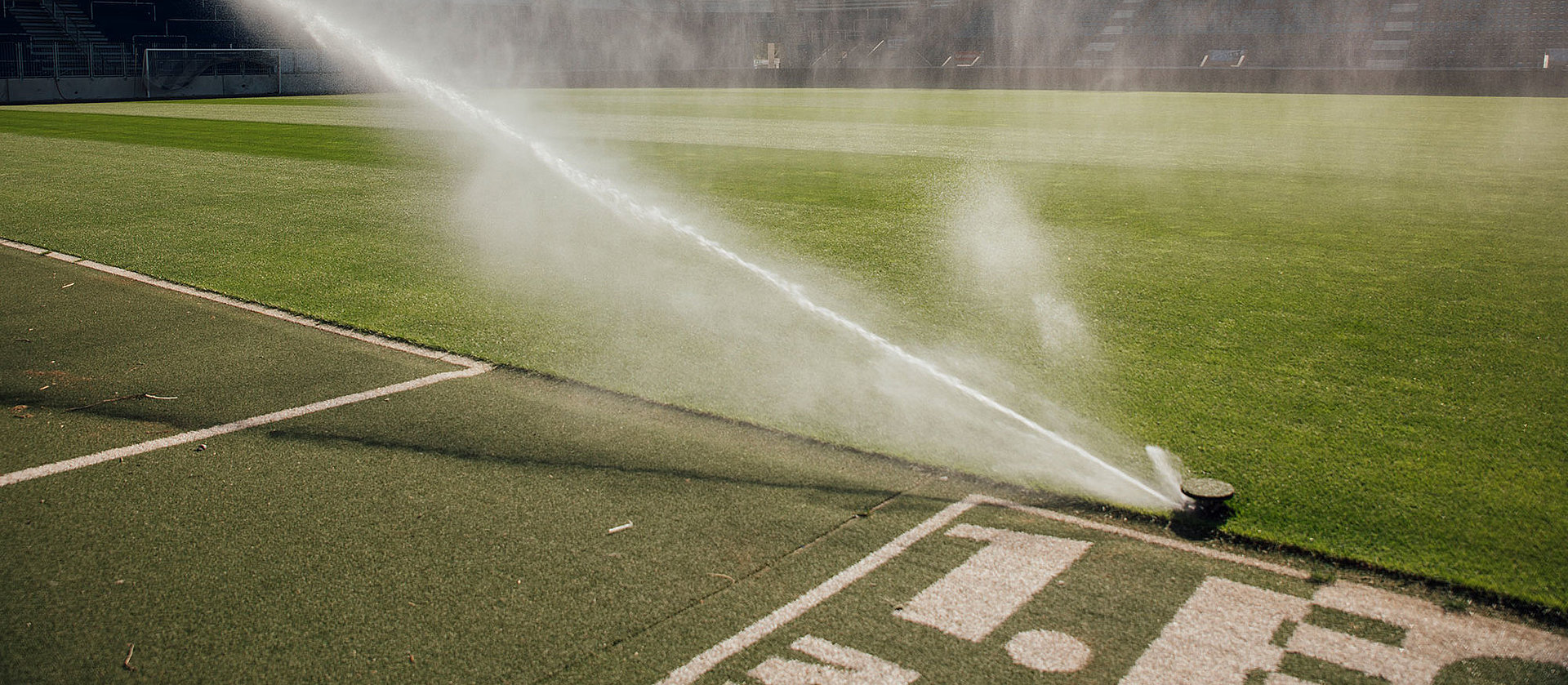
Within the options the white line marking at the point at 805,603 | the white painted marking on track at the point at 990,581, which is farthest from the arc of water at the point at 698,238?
the white line marking at the point at 805,603

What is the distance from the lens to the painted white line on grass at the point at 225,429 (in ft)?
11.7

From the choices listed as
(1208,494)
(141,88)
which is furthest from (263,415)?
(141,88)

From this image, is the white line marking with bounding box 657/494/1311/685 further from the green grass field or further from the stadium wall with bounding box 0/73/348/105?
the stadium wall with bounding box 0/73/348/105

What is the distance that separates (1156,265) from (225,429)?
545 cm

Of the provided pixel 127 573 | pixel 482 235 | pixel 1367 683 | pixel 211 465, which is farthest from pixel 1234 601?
pixel 482 235

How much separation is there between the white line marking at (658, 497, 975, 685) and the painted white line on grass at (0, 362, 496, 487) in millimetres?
2390

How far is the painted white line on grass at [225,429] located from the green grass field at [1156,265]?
367 millimetres

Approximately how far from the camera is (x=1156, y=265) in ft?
22.2

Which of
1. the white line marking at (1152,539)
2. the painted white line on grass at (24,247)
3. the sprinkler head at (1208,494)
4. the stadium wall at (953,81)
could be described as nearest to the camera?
the white line marking at (1152,539)

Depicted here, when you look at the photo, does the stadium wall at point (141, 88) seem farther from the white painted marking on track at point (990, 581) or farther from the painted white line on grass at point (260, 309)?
the white painted marking on track at point (990, 581)

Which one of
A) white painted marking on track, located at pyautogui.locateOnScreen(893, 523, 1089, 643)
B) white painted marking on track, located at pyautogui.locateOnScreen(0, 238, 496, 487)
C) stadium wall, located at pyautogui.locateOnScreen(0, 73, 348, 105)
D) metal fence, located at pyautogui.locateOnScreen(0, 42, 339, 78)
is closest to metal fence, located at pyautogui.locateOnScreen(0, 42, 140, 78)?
metal fence, located at pyautogui.locateOnScreen(0, 42, 339, 78)

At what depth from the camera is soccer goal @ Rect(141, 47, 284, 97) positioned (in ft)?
99.8

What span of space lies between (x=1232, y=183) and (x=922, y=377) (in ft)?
25.0

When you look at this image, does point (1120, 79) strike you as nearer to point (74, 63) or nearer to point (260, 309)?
point (74, 63)
